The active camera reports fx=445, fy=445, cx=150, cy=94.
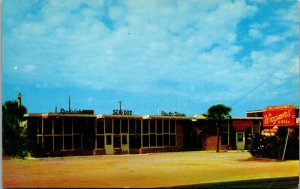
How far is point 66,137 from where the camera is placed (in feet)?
95.6

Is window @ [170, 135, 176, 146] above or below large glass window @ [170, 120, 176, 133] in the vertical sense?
below

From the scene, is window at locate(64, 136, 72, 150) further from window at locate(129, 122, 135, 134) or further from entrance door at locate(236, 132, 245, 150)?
entrance door at locate(236, 132, 245, 150)

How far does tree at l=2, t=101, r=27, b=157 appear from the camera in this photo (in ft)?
55.0

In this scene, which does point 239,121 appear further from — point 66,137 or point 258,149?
point 66,137

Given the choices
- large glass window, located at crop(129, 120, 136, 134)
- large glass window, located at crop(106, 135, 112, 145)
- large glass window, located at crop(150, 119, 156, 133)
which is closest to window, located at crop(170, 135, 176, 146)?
large glass window, located at crop(150, 119, 156, 133)

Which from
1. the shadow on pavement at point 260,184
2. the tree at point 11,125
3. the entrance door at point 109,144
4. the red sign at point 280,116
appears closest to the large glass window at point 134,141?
the entrance door at point 109,144

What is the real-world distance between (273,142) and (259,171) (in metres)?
7.64

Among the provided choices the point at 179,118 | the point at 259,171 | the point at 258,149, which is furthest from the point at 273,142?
the point at 179,118

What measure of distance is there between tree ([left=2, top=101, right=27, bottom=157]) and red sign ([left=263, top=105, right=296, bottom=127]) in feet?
44.9

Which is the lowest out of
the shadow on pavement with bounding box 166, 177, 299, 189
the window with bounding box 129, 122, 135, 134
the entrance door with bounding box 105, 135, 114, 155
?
the shadow on pavement with bounding box 166, 177, 299, 189

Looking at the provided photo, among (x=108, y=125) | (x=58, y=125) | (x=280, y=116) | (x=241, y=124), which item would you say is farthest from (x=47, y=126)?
(x=241, y=124)

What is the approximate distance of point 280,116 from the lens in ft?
Answer: 80.7

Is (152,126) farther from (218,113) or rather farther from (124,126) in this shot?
(218,113)

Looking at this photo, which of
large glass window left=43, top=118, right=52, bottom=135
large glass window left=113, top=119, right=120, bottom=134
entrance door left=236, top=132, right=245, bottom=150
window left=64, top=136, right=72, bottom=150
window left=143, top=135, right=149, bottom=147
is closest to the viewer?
large glass window left=43, top=118, right=52, bottom=135
